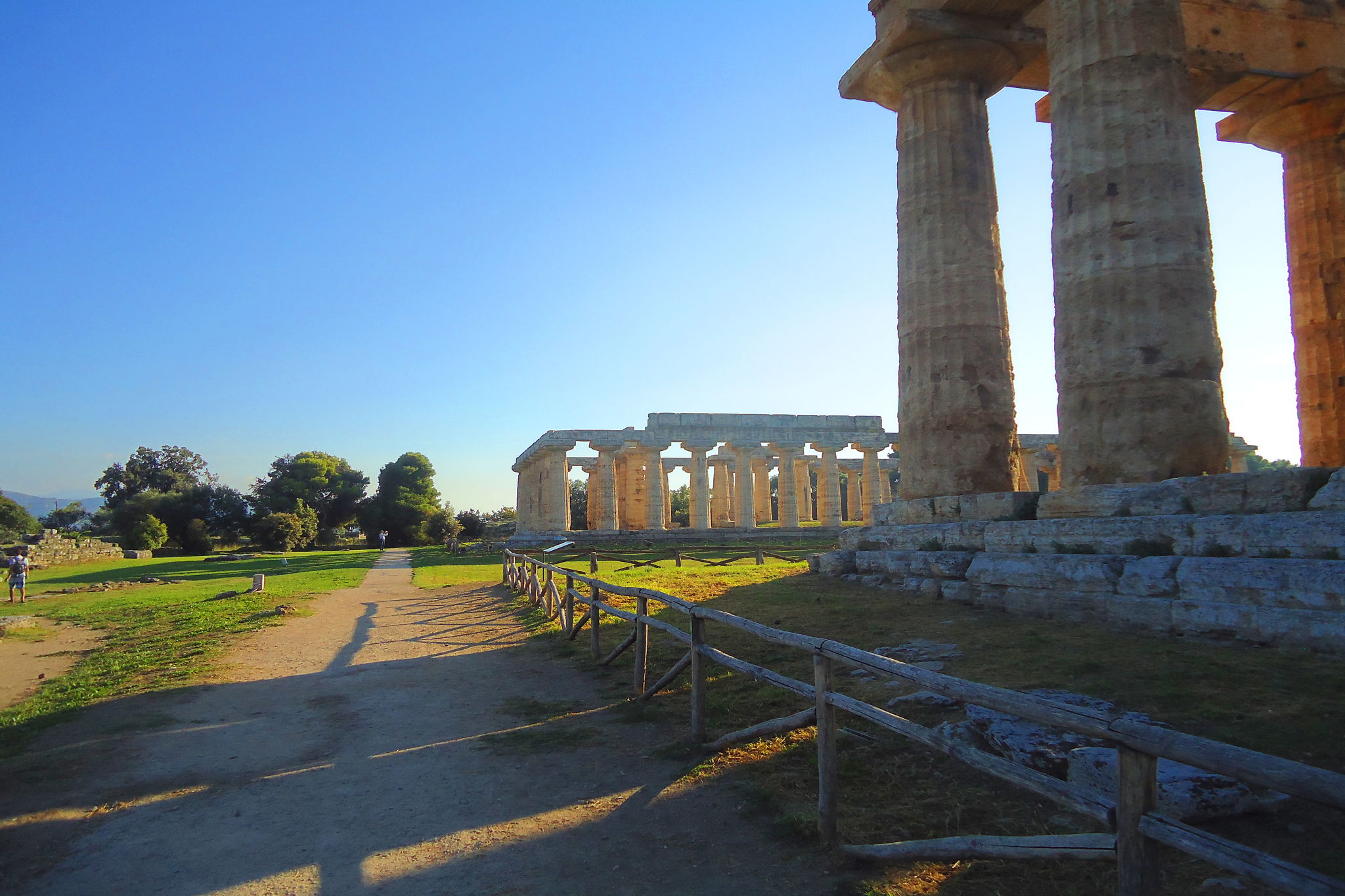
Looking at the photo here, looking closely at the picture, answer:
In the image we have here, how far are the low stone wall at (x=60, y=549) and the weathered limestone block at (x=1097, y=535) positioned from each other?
1628 inches

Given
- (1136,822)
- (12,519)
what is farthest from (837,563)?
(12,519)

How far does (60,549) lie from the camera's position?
4022 cm

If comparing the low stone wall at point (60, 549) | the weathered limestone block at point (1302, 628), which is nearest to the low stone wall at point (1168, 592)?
the weathered limestone block at point (1302, 628)

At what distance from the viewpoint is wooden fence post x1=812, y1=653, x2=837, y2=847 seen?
14.5ft

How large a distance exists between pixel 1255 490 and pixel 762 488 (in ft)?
147

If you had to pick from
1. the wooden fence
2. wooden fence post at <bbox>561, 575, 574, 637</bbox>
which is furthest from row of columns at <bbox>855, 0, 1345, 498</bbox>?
the wooden fence

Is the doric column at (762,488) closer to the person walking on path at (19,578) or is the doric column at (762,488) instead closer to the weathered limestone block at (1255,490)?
the person walking on path at (19,578)

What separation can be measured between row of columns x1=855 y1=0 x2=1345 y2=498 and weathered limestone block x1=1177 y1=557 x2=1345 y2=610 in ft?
7.61

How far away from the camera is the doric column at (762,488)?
166ft

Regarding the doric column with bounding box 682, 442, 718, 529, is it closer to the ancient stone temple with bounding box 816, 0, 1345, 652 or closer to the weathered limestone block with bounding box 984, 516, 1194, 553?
the ancient stone temple with bounding box 816, 0, 1345, 652

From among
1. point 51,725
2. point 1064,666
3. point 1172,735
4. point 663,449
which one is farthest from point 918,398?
point 663,449

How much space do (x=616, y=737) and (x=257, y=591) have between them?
17.8m

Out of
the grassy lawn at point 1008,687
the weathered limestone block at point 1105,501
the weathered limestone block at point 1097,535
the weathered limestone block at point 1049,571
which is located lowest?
the grassy lawn at point 1008,687

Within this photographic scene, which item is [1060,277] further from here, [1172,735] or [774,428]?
[774,428]
